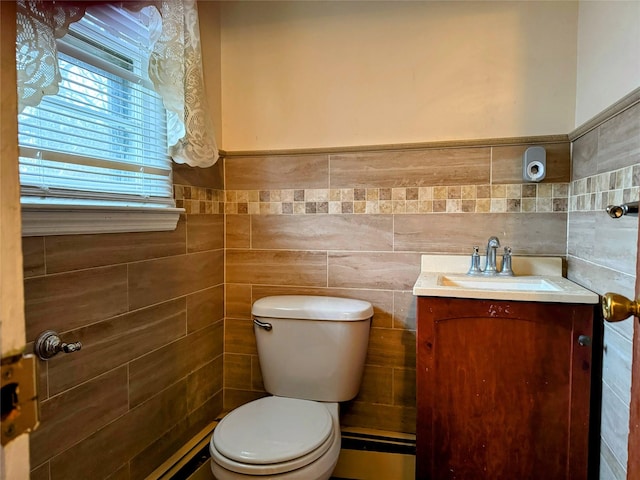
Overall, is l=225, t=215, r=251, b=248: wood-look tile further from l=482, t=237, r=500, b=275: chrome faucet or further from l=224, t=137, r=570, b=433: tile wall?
l=482, t=237, r=500, b=275: chrome faucet

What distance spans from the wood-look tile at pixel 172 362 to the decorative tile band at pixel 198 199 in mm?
533

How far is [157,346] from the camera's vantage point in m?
1.54

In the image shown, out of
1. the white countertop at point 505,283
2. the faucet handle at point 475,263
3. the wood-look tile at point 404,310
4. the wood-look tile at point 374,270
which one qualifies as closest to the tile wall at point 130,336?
the wood-look tile at point 374,270

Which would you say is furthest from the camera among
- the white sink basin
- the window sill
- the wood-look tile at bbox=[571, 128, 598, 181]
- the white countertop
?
the white sink basin

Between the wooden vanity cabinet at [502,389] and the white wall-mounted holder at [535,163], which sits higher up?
the white wall-mounted holder at [535,163]

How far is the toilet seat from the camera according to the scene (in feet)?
4.01

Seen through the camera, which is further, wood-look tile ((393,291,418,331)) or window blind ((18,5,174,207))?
wood-look tile ((393,291,418,331))

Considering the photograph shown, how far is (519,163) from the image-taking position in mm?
1685

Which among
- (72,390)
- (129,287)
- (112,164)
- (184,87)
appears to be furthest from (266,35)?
(72,390)

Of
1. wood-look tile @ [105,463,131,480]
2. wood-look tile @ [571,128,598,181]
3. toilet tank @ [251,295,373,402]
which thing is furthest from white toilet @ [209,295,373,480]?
wood-look tile @ [571,128,598,181]

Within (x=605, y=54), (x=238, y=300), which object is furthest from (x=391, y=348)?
(x=605, y=54)

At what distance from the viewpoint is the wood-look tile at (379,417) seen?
1.83 metres

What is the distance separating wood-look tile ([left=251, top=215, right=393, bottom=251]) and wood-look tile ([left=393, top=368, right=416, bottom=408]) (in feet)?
1.81

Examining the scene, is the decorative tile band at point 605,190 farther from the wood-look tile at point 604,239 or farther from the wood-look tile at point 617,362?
the wood-look tile at point 617,362
